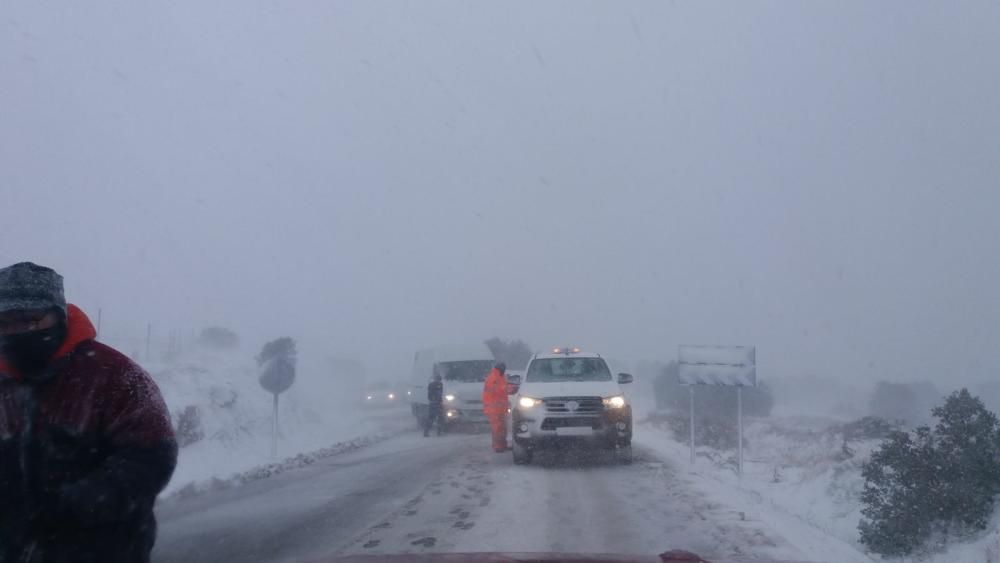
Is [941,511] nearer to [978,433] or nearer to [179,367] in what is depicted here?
[978,433]

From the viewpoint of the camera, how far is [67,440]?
295 cm

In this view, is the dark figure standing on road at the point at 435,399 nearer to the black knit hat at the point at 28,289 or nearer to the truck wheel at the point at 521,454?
the truck wheel at the point at 521,454

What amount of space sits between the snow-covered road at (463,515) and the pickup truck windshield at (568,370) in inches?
61.2

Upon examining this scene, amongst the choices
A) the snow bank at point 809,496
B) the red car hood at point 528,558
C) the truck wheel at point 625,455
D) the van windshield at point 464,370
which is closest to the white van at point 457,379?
the van windshield at point 464,370

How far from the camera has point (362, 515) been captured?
10.5 m

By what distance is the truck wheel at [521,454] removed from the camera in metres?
15.0

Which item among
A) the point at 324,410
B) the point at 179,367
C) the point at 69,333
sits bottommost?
the point at 324,410

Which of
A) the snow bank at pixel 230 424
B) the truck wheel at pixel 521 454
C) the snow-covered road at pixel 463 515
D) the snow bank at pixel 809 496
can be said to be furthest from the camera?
the snow bank at pixel 230 424

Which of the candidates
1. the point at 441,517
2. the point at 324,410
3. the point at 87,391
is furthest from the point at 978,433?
the point at 324,410

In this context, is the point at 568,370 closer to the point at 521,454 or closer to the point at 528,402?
the point at 528,402

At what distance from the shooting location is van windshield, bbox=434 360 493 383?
2869cm

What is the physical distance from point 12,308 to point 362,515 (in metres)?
8.00

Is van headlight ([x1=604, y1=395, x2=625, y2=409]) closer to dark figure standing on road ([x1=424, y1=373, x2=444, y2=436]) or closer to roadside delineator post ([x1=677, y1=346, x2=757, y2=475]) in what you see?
roadside delineator post ([x1=677, y1=346, x2=757, y2=475])

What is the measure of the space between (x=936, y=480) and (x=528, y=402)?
6363 mm
